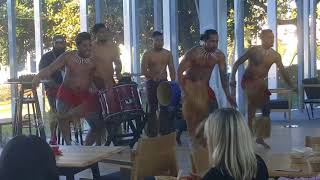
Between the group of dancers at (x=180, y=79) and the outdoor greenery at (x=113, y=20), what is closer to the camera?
the group of dancers at (x=180, y=79)

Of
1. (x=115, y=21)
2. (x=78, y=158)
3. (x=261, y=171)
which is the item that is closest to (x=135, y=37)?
(x=115, y=21)

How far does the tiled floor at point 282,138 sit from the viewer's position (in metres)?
6.60

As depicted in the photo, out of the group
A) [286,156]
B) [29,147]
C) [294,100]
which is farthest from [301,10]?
[29,147]

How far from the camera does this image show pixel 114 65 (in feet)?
26.6

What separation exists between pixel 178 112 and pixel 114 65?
4.11 ft

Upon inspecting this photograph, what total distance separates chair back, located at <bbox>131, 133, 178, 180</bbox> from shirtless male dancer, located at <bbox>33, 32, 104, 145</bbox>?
284 cm

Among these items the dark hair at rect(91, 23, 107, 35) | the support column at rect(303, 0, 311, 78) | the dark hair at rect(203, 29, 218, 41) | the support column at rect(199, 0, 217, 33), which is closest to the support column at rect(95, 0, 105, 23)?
the support column at rect(199, 0, 217, 33)

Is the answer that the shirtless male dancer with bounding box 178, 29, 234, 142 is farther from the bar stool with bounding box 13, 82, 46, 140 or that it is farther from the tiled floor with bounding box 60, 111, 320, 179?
the bar stool with bounding box 13, 82, 46, 140

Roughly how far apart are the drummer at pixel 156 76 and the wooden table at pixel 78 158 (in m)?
4.49

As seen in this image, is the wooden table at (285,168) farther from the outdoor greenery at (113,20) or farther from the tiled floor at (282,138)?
the outdoor greenery at (113,20)

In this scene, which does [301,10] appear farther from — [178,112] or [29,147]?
[29,147]

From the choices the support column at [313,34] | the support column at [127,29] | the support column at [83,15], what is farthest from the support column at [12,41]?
the support column at [313,34]

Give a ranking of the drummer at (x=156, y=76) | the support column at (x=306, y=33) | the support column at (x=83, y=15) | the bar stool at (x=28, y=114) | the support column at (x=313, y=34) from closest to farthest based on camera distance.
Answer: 1. the bar stool at (x=28, y=114)
2. the drummer at (x=156, y=76)
3. the support column at (x=83, y=15)
4. the support column at (x=306, y=33)
5. the support column at (x=313, y=34)

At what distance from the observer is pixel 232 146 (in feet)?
8.94
